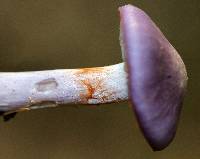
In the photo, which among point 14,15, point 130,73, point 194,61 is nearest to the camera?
point 130,73

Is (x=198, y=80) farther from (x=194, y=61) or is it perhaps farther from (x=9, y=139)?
(x=9, y=139)

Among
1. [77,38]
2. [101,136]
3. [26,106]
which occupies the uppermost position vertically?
[77,38]

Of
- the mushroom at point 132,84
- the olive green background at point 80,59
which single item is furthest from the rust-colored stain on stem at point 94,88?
the olive green background at point 80,59

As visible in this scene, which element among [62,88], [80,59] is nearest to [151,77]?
[62,88]

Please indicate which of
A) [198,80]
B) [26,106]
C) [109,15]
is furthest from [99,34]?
[26,106]

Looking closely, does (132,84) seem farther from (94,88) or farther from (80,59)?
(80,59)

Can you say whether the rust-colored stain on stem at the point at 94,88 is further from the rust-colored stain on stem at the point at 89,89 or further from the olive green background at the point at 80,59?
the olive green background at the point at 80,59

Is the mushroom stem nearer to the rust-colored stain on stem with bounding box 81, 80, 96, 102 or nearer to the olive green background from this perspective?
the rust-colored stain on stem with bounding box 81, 80, 96, 102

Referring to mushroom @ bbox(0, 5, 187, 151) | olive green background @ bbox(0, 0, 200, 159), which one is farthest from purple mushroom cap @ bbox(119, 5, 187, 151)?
olive green background @ bbox(0, 0, 200, 159)
